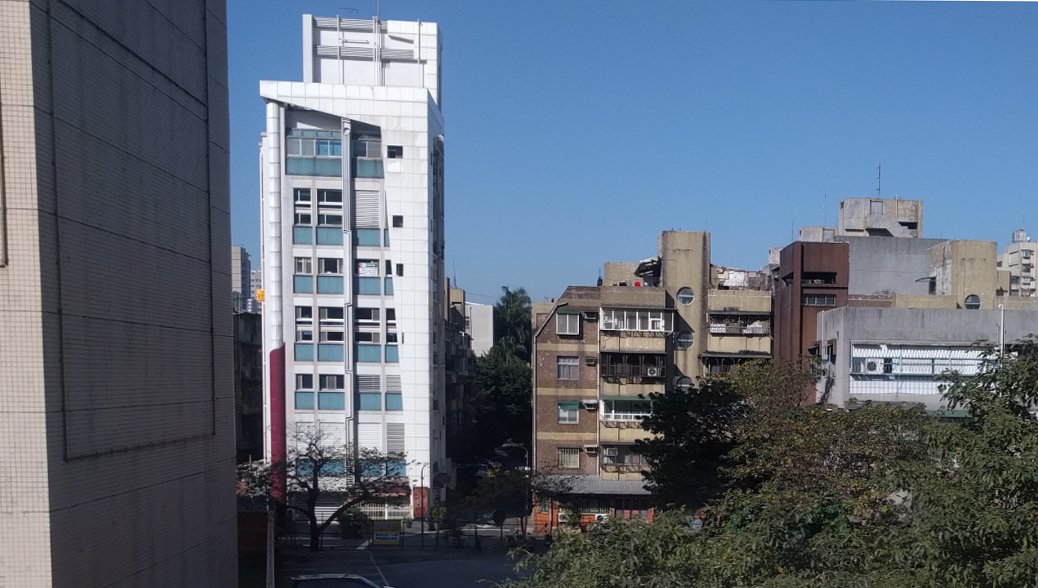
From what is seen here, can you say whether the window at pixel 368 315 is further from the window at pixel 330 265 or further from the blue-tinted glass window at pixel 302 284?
the blue-tinted glass window at pixel 302 284

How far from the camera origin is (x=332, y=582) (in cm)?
1539

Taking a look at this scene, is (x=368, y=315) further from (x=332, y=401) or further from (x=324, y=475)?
(x=324, y=475)

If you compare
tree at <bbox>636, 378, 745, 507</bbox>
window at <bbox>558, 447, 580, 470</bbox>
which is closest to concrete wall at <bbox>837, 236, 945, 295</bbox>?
window at <bbox>558, 447, 580, 470</bbox>

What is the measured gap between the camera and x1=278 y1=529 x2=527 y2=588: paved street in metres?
17.0

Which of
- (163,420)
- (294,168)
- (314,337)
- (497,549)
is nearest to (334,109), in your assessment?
(294,168)

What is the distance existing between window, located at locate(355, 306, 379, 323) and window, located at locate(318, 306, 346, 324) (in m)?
0.58

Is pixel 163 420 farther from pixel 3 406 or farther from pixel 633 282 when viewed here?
pixel 633 282

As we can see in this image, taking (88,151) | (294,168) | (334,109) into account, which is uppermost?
(334,109)

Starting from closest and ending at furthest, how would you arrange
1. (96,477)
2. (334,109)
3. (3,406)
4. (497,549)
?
(3,406)
(96,477)
(497,549)
(334,109)

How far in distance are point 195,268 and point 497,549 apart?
1450cm

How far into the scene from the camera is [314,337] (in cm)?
2445

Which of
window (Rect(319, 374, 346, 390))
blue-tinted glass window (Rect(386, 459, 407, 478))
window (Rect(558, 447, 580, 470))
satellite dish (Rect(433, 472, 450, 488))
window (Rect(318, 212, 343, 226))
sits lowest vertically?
satellite dish (Rect(433, 472, 450, 488))

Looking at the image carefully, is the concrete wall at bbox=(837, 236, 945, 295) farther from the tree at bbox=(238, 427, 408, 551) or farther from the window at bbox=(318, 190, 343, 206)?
the window at bbox=(318, 190, 343, 206)

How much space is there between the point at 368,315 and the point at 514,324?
1727cm
